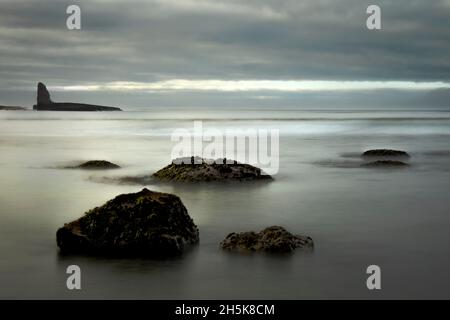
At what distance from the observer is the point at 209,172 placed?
18688 mm

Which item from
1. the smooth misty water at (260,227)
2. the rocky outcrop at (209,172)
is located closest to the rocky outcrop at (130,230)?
the smooth misty water at (260,227)

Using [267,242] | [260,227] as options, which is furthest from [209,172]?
[267,242]

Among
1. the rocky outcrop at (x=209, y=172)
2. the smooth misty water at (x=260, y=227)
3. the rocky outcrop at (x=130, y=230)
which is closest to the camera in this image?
the smooth misty water at (x=260, y=227)

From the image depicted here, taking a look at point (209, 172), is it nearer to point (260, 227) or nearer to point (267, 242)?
point (260, 227)

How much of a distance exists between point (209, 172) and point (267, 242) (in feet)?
28.9

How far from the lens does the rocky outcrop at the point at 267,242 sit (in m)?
9.91

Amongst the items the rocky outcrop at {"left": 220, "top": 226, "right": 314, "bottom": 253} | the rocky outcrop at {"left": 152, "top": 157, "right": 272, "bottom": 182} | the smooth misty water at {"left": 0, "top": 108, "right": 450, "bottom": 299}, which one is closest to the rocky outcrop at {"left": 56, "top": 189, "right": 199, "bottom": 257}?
the smooth misty water at {"left": 0, "top": 108, "right": 450, "bottom": 299}

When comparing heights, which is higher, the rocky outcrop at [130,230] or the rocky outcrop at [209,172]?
the rocky outcrop at [209,172]

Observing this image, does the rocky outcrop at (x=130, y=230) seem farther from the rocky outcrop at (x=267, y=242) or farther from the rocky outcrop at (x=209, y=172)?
the rocky outcrop at (x=209, y=172)

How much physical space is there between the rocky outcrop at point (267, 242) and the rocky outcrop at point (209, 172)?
812 centimetres

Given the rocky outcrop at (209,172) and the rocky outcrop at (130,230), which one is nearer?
the rocky outcrop at (130,230)

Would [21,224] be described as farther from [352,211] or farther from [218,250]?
[352,211]

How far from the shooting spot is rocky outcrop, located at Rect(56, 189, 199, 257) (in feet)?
32.3

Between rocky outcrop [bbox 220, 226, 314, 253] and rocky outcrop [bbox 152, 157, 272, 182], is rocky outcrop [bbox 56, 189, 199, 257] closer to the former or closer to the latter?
rocky outcrop [bbox 220, 226, 314, 253]
